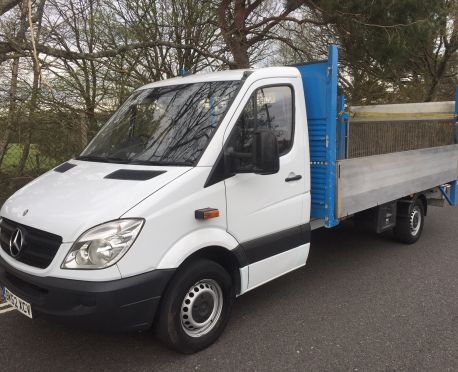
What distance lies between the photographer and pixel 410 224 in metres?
5.95

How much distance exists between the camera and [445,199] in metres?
6.70

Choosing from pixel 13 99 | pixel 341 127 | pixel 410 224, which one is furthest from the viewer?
pixel 13 99

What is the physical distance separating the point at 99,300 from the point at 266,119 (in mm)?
1996

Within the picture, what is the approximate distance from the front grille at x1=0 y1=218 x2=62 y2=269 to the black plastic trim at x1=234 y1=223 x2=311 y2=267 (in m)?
1.34

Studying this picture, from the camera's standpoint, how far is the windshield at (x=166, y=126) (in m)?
3.32

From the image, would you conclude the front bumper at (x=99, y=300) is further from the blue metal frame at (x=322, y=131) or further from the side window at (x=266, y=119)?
the blue metal frame at (x=322, y=131)

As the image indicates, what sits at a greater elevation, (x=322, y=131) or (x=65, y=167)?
(x=322, y=131)

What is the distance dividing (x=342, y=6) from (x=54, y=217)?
7564 mm

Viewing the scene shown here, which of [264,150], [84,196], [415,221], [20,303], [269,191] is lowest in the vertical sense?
[415,221]

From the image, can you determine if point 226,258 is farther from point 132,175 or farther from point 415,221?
point 415,221

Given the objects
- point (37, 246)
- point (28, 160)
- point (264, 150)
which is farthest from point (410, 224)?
point (28, 160)

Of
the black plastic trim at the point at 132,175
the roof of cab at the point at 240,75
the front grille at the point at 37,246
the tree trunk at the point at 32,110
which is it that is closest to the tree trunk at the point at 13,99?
the tree trunk at the point at 32,110

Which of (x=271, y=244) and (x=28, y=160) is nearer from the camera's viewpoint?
(x=271, y=244)

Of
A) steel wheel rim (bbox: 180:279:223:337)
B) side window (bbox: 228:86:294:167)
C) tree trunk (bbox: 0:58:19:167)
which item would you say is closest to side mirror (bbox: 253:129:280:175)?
side window (bbox: 228:86:294:167)
